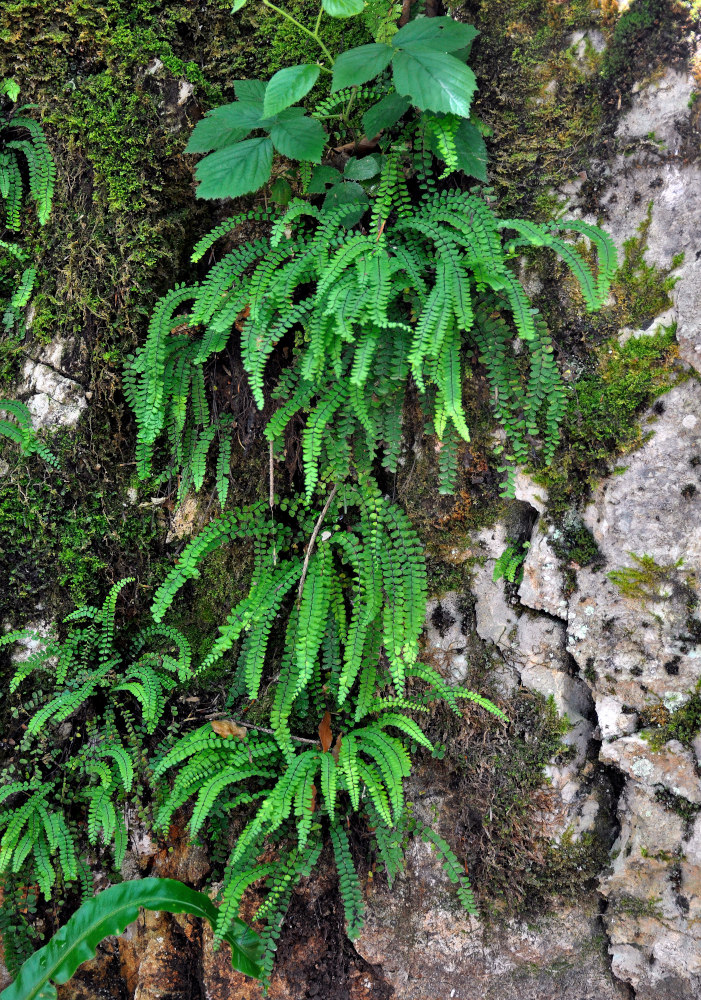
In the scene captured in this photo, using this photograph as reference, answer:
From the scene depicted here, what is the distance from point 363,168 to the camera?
2.92 metres

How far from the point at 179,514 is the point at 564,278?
226 cm

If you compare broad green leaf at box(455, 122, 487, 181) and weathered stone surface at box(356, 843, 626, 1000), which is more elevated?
broad green leaf at box(455, 122, 487, 181)

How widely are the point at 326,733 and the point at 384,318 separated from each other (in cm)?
190

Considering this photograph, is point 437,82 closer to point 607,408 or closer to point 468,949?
point 607,408

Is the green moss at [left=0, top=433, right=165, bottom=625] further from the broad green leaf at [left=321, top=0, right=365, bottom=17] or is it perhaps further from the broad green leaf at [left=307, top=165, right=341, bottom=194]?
the broad green leaf at [left=321, top=0, right=365, bottom=17]

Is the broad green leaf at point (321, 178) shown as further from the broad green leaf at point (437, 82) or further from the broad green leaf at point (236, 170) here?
the broad green leaf at point (437, 82)

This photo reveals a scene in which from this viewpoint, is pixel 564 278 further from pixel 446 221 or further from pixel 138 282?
pixel 138 282

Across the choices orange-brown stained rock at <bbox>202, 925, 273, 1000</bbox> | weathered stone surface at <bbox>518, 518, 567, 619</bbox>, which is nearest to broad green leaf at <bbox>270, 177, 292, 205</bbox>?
weathered stone surface at <bbox>518, 518, 567, 619</bbox>

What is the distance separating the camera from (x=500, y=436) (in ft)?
10.6

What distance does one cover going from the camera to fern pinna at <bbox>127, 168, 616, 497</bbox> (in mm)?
2707

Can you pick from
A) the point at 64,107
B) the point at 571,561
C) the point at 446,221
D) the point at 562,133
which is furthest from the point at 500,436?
the point at 64,107

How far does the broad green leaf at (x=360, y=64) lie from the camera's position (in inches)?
102

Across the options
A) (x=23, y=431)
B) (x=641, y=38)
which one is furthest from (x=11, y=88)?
(x=641, y=38)

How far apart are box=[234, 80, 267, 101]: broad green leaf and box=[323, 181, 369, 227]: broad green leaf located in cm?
49
